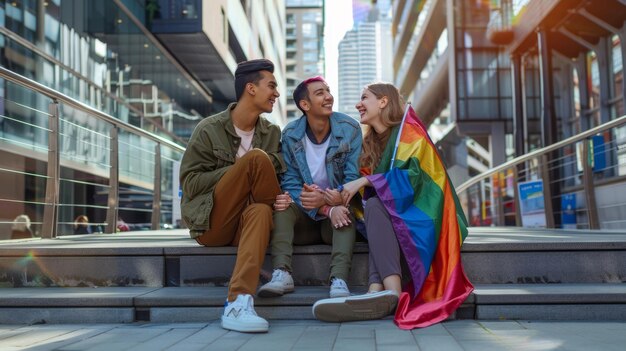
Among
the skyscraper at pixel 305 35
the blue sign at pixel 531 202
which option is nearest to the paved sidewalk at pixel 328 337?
the blue sign at pixel 531 202

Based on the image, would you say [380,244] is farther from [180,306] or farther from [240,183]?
[180,306]

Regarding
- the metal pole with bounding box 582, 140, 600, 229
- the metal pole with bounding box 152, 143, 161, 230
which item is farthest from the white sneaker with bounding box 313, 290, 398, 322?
the metal pole with bounding box 152, 143, 161, 230

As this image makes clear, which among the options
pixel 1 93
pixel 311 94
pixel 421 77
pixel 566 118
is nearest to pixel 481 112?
pixel 566 118

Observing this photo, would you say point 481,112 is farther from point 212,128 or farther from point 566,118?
point 212,128

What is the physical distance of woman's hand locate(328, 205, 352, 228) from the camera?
373cm

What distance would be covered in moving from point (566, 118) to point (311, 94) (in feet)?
62.8

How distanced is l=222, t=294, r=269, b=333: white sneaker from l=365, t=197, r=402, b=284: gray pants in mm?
659

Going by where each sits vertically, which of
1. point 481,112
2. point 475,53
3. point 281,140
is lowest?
point 281,140

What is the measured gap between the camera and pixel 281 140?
423cm

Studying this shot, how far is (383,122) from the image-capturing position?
161 inches

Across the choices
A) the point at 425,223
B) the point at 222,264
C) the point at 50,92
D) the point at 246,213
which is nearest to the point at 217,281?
the point at 222,264

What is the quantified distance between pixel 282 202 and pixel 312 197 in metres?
0.17

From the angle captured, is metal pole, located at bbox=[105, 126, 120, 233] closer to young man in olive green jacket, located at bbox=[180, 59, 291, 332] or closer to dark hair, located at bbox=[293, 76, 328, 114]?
young man in olive green jacket, located at bbox=[180, 59, 291, 332]

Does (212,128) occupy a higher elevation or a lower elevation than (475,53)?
lower
